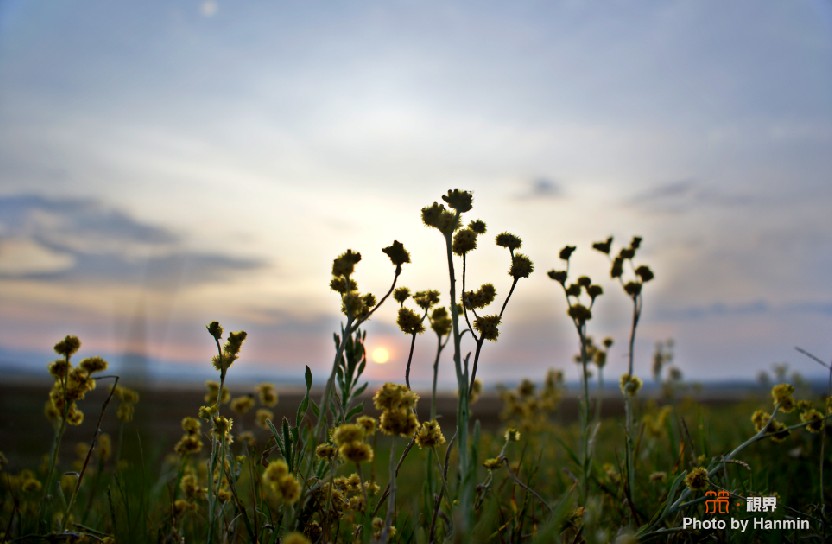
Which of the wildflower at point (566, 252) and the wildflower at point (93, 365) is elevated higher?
the wildflower at point (566, 252)

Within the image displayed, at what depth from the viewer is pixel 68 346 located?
2.10 m

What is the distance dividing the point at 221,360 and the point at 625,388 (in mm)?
2010

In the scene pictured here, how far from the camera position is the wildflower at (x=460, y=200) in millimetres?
1671

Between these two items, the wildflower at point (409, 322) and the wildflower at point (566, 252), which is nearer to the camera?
the wildflower at point (409, 322)

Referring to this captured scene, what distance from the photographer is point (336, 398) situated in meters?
1.85

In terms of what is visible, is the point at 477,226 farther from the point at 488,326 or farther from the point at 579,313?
the point at 579,313

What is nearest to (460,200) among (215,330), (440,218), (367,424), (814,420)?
(440,218)

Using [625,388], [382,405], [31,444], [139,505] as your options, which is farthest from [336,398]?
[31,444]

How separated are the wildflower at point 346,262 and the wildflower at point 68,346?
1179mm

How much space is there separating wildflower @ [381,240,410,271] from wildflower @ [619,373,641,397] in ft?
5.38

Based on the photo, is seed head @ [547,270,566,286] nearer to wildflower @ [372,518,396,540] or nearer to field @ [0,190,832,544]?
field @ [0,190,832,544]

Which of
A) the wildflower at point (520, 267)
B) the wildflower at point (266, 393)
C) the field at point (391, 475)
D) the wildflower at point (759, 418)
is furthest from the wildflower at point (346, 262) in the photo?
the wildflower at point (759, 418)

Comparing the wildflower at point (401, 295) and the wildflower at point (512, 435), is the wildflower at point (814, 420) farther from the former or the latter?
the wildflower at point (401, 295)

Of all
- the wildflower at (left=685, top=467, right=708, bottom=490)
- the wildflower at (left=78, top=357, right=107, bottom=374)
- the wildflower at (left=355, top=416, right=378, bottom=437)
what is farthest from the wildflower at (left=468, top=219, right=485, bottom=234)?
the wildflower at (left=78, top=357, right=107, bottom=374)
